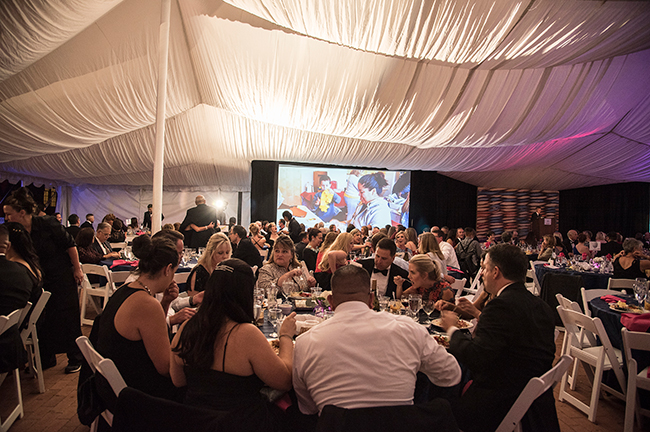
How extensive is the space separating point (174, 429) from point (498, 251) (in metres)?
1.82

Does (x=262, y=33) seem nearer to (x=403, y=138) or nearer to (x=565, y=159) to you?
(x=403, y=138)

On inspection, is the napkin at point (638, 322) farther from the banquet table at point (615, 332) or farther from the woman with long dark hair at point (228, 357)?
the woman with long dark hair at point (228, 357)

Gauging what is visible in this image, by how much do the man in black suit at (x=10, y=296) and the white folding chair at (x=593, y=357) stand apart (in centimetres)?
397

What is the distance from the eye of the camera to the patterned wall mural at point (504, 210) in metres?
16.4

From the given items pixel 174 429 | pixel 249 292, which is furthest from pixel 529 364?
pixel 174 429

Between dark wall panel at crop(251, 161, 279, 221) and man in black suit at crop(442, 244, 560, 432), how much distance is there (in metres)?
10.5

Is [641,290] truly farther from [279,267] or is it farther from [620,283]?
[279,267]

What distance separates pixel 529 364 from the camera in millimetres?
2027

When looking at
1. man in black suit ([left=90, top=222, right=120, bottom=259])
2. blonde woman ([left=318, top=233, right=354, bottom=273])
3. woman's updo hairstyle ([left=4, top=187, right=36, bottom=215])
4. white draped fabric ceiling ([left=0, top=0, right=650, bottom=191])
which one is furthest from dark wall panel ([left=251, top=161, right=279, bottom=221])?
woman's updo hairstyle ([left=4, top=187, right=36, bottom=215])

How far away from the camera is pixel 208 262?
3637mm

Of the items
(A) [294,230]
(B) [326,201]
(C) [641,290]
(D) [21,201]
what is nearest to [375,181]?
(B) [326,201]

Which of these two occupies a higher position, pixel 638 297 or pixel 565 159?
pixel 565 159

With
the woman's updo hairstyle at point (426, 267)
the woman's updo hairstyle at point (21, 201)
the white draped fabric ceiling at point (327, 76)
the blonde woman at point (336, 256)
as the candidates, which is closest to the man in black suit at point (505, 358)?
the woman's updo hairstyle at point (426, 267)

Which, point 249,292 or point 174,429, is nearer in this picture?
point 174,429
